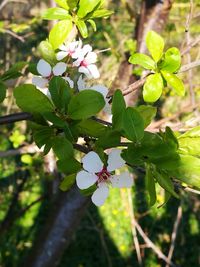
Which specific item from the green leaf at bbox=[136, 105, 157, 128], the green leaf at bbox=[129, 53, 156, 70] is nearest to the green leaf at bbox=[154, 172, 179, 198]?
the green leaf at bbox=[136, 105, 157, 128]

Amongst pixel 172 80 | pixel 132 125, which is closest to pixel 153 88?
pixel 172 80

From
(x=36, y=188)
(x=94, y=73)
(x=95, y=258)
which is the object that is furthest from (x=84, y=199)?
(x=36, y=188)

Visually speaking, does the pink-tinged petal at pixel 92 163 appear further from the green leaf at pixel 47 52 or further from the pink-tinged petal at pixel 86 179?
the green leaf at pixel 47 52

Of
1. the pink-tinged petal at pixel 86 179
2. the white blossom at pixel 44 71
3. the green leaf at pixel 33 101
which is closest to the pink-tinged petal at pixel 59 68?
the white blossom at pixel 44 71

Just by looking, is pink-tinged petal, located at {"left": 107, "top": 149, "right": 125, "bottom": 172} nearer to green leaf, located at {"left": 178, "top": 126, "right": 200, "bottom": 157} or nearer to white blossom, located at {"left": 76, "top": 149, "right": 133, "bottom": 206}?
white blossom, located at {"left": 76, "top": 149, "right": 133, "bottom": 206}

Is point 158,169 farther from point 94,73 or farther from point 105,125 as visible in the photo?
point 94,73
